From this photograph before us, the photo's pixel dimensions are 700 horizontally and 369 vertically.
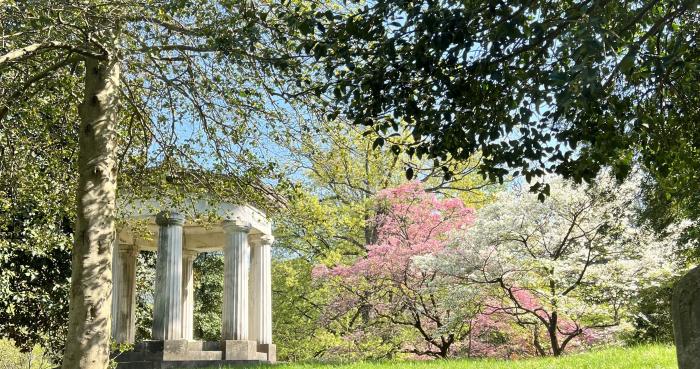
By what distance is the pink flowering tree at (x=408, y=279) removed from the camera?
1692cm

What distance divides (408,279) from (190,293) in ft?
23.7

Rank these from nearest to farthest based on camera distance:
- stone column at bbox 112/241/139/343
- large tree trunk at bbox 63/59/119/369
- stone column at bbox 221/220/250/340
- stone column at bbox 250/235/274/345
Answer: large tree trunk at bbox 63/59/119/369 → stone column at bbox 221/220/250/340 → stone column at bbox 112/241/139/343 → stone column at bbox 250/235/274/345

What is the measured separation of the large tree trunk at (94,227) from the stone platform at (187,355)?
8.90 m

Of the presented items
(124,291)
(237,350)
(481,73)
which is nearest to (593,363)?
(481,73)

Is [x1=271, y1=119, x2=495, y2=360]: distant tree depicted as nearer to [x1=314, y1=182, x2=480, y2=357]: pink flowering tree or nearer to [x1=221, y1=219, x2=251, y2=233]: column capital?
[x1=314, y1=182, x2=480, y2=357]: pink flowering tree

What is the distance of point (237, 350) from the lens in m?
16.8

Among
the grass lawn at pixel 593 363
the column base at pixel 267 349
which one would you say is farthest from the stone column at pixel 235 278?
the grass lawn at pixel 593 363

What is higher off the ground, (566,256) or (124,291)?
(566,256)

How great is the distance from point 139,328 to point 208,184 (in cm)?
1763

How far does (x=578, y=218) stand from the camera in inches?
575

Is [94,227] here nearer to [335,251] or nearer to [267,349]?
→ [267,349]

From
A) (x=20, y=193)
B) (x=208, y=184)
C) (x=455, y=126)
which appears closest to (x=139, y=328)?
(x=20, y=193)

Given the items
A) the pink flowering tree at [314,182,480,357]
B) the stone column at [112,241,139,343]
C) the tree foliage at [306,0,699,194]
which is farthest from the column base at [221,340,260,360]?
the tree foliage at [306,0,699,194]

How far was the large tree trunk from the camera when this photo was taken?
5980 millimetres
